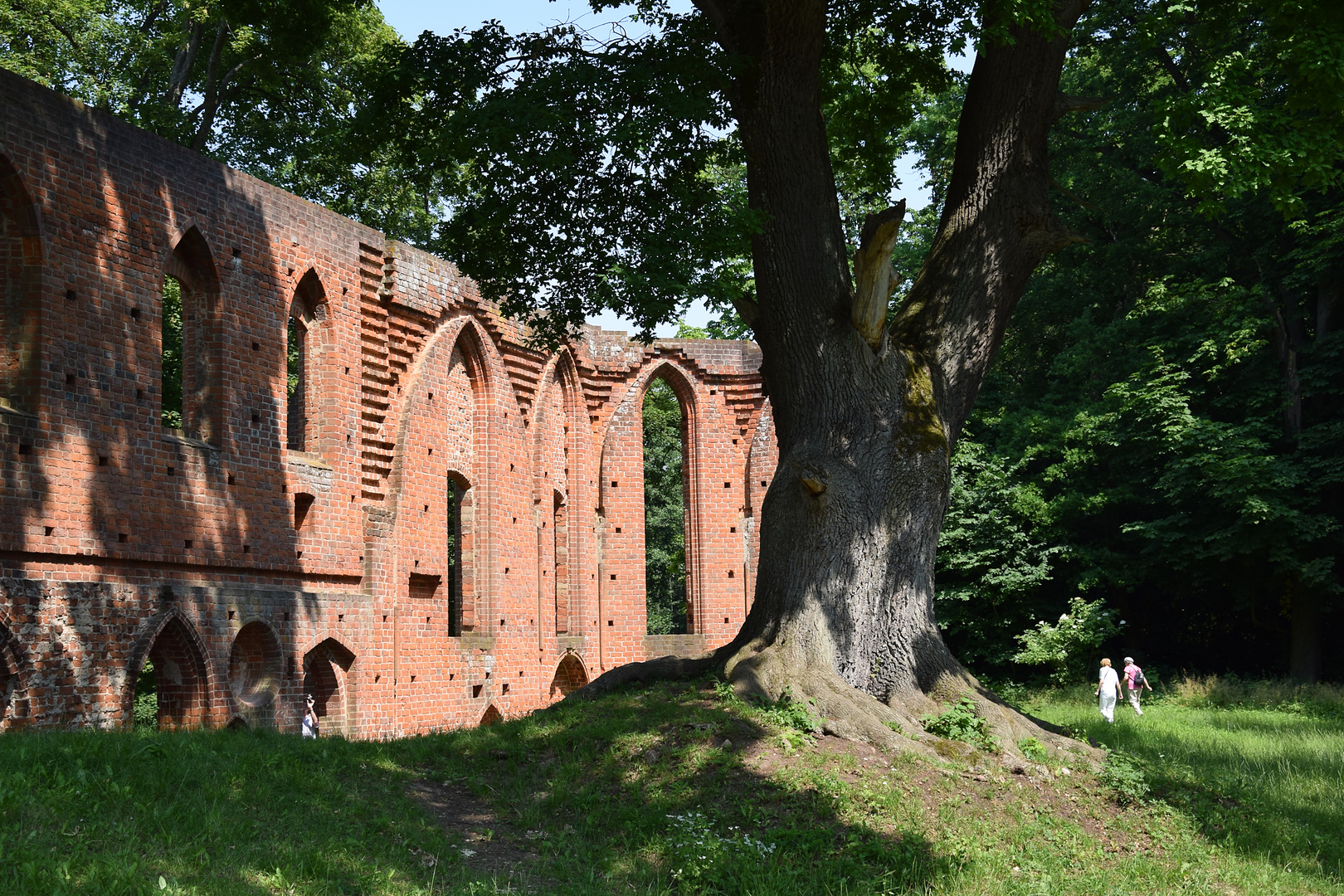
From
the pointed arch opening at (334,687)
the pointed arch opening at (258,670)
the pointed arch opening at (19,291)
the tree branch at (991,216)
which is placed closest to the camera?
the tree branch at (991,216)

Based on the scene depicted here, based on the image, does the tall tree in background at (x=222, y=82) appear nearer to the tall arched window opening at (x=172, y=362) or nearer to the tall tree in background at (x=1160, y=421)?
the tall arched window opening at (x=172, y=362)

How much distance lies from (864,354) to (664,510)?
3105 centimetres

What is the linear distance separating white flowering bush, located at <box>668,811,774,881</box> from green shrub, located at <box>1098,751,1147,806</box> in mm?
2907

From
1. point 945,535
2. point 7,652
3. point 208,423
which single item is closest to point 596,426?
point 945,535

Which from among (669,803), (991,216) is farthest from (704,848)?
(991,216)

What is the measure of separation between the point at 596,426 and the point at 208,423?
959 centimetres

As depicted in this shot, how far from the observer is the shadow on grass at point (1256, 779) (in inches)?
297

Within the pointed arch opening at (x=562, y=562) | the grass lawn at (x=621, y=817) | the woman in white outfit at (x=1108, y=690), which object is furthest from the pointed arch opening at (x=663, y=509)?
the grass lawn at (x=621, y=817)

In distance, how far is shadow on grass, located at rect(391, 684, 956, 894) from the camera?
6121 millimetres

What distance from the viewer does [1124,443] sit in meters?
23.2

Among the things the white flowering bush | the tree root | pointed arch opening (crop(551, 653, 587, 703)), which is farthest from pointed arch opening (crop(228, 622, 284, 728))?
the white flowering bush

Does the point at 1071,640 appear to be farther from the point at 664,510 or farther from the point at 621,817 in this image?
the point at 664,510

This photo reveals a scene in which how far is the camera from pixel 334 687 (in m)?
15.4

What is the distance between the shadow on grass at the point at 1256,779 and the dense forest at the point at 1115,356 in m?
6.15
